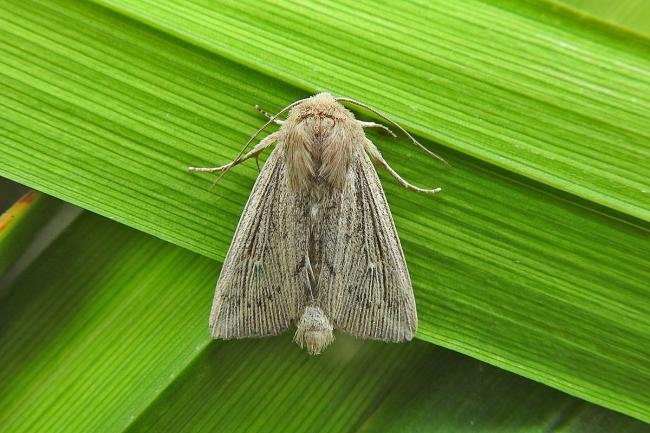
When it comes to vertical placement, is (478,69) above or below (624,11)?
below

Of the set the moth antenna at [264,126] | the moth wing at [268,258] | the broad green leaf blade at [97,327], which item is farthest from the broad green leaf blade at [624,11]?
the broad green leaf blade at [97,327]

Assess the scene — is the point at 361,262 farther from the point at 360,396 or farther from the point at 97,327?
the point at 97,327

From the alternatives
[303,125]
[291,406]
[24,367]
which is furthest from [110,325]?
[303,125]

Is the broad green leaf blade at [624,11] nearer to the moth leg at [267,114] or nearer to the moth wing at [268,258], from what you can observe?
the moth leg at [267,114]

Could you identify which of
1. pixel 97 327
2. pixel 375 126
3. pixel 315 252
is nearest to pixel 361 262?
pixel 315 252

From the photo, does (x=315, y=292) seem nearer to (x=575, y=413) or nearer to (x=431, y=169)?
(x=431, y=169)

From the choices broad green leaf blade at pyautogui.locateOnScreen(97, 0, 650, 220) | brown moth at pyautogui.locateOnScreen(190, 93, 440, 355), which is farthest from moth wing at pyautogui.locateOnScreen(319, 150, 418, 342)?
broad green leaf blade at pyautogui.locateOnScreen(97, 0, 650, 220)
